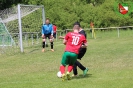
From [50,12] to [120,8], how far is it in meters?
8.36

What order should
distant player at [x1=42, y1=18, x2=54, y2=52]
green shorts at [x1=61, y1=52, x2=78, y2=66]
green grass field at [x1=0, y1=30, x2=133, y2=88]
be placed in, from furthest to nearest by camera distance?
1. distant player at [x1=42, y1=18, x2=54, y2=52]
2. green shorts at [x1=61, y1=52, x2=78, y2=66]
3. green grass field at [x1=0, y1=30, x2=133, y2=88]

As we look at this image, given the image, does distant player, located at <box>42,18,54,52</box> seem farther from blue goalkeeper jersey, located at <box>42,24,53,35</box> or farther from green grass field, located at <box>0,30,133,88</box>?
green grass field, located at <box>0,30,133,88</box>

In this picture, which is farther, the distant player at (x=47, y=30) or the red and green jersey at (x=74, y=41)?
the distant player at (x=47, y=30)

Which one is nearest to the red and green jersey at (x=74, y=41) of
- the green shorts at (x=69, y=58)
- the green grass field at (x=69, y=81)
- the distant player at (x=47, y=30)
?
the green shorts at (x=69, y=58)

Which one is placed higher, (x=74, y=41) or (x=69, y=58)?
(x=74, y=41)

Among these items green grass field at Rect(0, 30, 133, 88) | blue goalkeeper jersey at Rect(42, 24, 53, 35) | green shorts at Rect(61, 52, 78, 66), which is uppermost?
blue goalkeeper jersey at Rect(42, 24, 53, 35)

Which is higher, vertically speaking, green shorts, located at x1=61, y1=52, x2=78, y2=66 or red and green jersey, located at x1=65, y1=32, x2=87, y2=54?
red and green jersey, located at x1=65, y1=32, x2=87, y2=54

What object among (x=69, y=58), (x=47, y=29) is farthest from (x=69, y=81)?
(x=47, y=29)

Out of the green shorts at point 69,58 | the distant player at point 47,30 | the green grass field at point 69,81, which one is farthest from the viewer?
the distant player at point 47,30

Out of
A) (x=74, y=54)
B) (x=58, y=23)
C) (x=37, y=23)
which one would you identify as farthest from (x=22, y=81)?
(x=58, y=23)

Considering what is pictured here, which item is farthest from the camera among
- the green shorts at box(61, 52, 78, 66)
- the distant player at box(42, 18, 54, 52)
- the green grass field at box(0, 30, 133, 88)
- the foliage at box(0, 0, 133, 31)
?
the foliage at box(0, 0, 133, 31)

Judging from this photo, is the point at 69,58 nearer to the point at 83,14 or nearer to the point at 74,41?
the point at 74,41

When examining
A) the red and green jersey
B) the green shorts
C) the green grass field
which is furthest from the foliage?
the red and green jersey

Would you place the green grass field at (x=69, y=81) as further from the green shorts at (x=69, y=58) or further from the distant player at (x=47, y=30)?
the distant player at (x=47, y=30)
